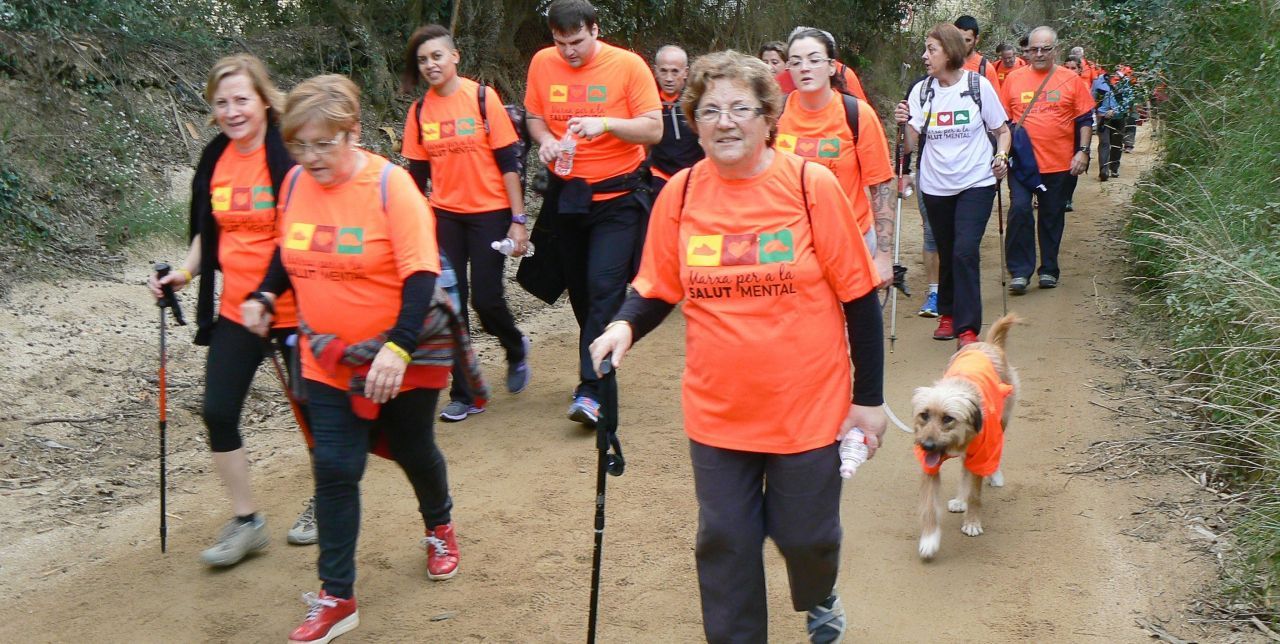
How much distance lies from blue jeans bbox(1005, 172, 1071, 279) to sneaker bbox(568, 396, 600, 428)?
4.98 meters

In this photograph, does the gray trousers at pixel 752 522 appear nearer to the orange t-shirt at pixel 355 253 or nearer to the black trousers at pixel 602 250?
the orange t-shirt at pixel 355 253

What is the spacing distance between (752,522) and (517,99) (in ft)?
36.8

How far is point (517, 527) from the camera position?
5.51 m

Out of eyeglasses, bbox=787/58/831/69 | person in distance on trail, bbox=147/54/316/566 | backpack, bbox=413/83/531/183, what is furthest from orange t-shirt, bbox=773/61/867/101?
person in distance on trail, bbox=147/54/316/566

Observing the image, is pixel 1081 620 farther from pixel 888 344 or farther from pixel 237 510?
pixel 888 344

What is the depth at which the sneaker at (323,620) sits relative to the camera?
4.30 metres

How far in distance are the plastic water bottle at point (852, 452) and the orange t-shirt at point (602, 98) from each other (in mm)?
3412

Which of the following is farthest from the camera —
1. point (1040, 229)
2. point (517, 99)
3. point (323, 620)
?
point (517, 99)

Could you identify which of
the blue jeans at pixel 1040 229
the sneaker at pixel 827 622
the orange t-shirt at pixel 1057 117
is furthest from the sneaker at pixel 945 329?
the sneaker at pixel 827 622

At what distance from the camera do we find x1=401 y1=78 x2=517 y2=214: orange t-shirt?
670cm

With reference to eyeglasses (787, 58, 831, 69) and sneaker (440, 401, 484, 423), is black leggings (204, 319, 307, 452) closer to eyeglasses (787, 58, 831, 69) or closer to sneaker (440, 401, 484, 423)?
sneaker (440, 401, 484, 423)

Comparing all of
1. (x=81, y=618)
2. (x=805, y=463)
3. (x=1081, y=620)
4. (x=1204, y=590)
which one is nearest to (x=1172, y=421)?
(x=1204, y=590)

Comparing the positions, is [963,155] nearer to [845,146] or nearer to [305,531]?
[845,146]

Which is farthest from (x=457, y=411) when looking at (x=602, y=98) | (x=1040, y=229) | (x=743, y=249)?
(x=1040, y=229)
